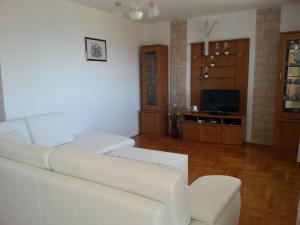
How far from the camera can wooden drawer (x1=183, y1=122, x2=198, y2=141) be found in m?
4.82

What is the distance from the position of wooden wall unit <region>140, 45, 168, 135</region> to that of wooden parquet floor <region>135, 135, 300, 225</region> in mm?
301

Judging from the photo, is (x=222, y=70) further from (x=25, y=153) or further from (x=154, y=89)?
(x=25, y=153)

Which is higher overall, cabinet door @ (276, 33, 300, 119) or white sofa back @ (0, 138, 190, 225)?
cabinet door @ (276, 33, 300, 119)

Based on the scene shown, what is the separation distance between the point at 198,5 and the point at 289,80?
187cm

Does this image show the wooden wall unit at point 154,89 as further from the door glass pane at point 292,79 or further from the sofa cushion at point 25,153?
the sofa cushion at point 25,153

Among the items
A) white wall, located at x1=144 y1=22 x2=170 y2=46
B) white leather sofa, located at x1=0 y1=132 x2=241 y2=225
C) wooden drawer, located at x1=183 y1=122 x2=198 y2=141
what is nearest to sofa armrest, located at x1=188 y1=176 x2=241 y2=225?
white leather sofa, located at x1=0 y1=132 x2=241 y2=225

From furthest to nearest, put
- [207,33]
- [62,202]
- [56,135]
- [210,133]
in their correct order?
[207,33] < [210,133] < [56,135] < [62,202]

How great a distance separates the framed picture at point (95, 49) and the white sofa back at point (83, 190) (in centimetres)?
258

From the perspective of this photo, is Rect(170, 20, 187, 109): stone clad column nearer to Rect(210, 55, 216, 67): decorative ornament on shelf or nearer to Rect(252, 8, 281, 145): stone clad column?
Rect(210, 55, 216, 67): decorative ornament on shelf

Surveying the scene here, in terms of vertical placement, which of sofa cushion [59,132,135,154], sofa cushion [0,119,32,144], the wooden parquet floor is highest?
sofa cushion [0,119,32,144]

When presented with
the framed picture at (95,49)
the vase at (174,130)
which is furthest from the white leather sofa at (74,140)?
the vase at (174,130)

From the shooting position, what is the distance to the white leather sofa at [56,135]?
302cm

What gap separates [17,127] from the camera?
297 cm

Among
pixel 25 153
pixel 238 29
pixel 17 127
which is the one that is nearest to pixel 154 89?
pixel 238 29
